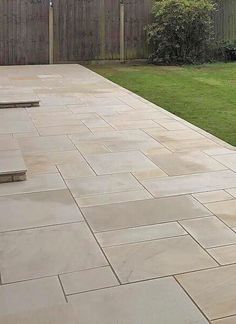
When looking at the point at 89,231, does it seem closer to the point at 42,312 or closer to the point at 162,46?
the point at 42,312

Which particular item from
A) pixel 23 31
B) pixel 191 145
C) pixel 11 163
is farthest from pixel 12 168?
pixel 23 31

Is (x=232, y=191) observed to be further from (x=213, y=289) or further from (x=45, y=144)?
(x=45, y=144)

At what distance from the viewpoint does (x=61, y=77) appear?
9.78 metres

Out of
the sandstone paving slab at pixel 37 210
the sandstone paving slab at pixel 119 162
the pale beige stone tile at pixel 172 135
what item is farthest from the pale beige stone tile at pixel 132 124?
the sandstone paving slab at pixel 37 210

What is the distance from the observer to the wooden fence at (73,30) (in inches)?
459

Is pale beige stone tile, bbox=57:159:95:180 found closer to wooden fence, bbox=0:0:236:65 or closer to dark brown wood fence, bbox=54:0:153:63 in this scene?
wooden fence, bbox=0:0:236:65

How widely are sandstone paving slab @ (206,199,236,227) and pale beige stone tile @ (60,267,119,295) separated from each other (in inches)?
36.7

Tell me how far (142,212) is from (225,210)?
1.75 feet

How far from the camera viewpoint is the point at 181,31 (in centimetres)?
1155

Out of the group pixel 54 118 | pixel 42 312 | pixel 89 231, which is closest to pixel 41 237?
pixel 89 231

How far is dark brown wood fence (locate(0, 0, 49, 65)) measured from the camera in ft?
37.9

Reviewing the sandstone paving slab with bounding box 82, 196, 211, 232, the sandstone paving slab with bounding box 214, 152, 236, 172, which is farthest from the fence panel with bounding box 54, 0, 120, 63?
the sandstone paving slab with bounding box 82, 196, 211, 232

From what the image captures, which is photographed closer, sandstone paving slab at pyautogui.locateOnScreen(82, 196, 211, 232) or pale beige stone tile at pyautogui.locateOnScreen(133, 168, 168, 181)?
sandstone paving slab at pyautogui.locateOnScreen(82, 196, 211, 232)

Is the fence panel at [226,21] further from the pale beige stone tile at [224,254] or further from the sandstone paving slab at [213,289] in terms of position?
the sandstone paving slab at [213,289]
